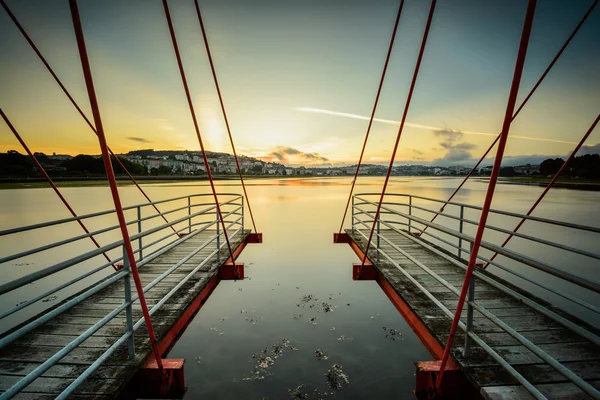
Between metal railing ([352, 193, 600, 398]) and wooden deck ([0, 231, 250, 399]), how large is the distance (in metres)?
2.90

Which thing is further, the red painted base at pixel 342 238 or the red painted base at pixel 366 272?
the red painted base at pixel 342 238

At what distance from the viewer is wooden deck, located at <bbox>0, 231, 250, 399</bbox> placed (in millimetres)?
2293

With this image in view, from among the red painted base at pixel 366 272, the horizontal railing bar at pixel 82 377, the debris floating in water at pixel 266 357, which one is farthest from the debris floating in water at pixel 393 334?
the horizontal railing bar at pixel 82 377

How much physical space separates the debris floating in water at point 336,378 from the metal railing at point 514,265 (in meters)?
2.40

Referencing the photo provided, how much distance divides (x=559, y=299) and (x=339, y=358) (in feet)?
26.9

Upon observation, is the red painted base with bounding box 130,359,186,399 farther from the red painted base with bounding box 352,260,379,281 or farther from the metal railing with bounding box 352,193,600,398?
the red painted base with bounding box 352,260,379,281

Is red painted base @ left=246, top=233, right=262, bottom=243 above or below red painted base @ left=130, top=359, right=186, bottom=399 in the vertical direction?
below

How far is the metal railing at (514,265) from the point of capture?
1714 mm

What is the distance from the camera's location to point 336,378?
Answer: 5492 millimetres

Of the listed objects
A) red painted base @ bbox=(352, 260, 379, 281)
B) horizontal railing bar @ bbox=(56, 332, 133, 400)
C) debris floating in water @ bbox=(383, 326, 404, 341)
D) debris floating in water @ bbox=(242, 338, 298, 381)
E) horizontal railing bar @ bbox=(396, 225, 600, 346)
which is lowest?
debris floating in water @ bbox=(383, 326, 404, 341)

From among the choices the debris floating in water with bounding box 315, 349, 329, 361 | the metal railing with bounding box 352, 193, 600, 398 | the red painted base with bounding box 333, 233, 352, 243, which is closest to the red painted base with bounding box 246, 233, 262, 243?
the red painted base with bounding box 333, 233, 352, 243

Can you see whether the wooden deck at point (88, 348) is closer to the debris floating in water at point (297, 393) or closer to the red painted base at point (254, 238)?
the debris floating in water at point (297, 393)

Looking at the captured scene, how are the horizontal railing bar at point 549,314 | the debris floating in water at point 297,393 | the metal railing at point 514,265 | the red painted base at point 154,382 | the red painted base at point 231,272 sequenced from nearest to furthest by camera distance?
the horizontal railing bar at point 549,314, the metal railing at point 514,265, the red painted base at point 154,382, the debris floating in water at point 297,393, the red painted base at point 231,272

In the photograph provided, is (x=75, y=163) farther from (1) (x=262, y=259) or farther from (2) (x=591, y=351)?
(2) (x=591, y=351)
